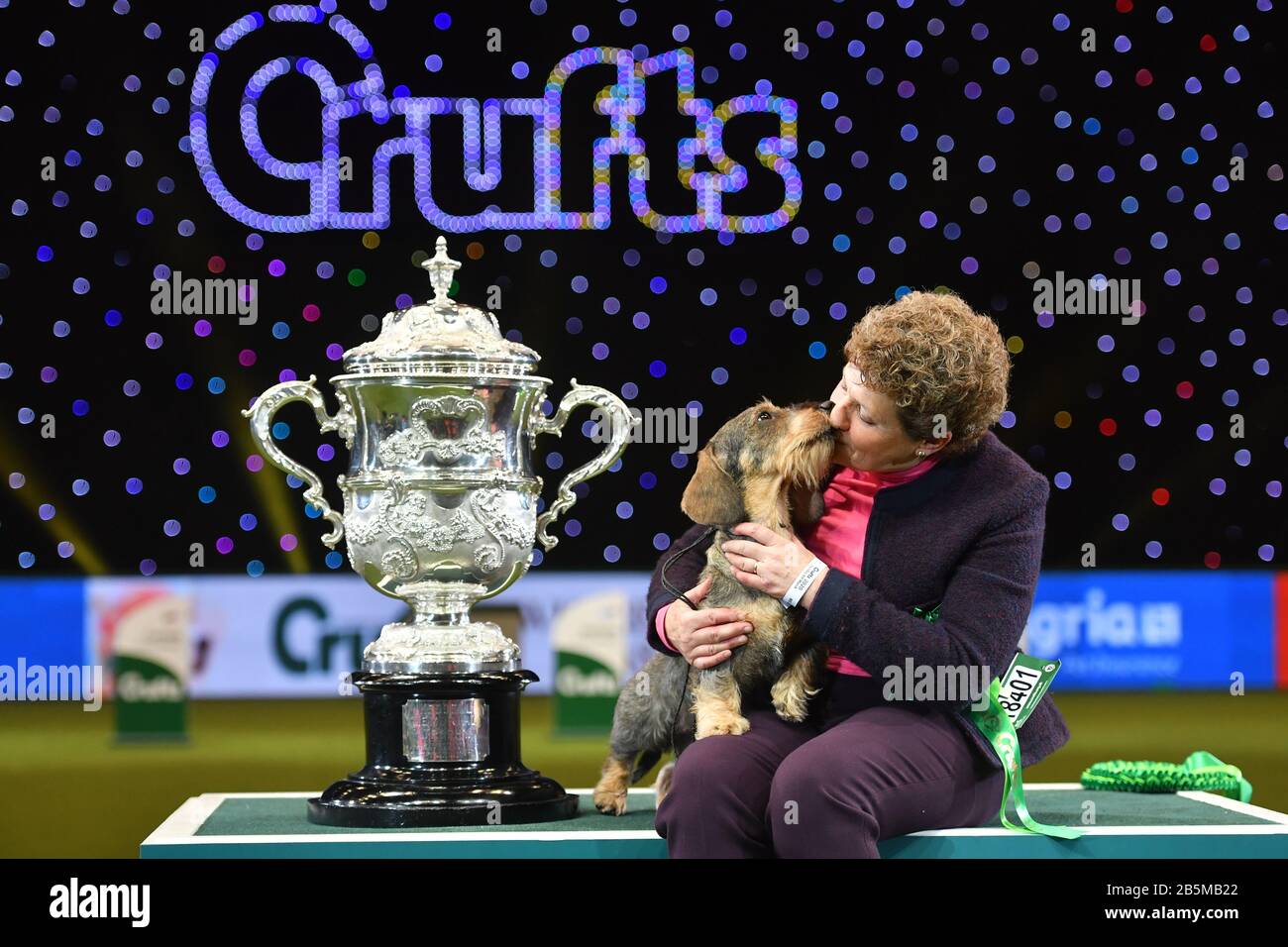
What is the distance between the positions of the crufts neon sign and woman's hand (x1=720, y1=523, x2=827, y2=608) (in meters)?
3.03

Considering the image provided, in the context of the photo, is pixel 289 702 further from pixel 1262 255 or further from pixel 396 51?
pixel 1262 255

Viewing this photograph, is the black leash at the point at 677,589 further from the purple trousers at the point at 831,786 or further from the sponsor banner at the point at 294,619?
the sponsor banner at the point at 294,619

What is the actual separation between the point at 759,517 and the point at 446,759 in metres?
0.85

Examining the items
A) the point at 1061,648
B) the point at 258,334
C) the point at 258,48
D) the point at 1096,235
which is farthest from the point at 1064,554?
the point at 258,48

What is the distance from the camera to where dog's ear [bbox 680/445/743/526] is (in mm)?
3059

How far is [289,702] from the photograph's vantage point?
603cm

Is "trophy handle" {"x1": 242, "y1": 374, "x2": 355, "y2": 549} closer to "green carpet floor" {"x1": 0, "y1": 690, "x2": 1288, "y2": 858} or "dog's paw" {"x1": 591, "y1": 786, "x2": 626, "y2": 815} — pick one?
"dog's paw" {"x1": 591, "y1": 786, "x2": 626, "y2": 815}

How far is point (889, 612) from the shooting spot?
9.16 ft

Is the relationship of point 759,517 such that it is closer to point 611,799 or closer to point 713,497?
point 713,497

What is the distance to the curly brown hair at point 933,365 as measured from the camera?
2.87 metres

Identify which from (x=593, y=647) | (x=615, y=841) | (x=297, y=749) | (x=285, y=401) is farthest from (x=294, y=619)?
(x=615, y=841)

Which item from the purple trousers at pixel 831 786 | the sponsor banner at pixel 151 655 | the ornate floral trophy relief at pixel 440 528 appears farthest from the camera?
the sponsor banner at pixel 151 655

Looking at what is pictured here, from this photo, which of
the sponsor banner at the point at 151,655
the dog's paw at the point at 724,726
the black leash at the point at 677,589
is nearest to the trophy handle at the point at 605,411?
the black leash at the point at 677,589

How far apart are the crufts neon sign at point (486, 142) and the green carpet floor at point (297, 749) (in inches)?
72.7
